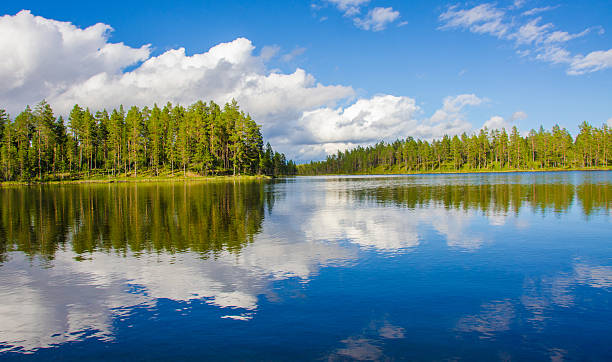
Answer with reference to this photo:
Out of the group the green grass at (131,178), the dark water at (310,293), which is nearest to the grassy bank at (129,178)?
the green grass at (131,178)

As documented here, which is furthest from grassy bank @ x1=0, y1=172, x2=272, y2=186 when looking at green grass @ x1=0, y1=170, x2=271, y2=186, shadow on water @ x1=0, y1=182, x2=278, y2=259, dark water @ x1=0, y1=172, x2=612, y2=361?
dark water @ x1=0, y1=172, x2=612, y2=361

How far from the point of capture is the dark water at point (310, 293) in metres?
8.72

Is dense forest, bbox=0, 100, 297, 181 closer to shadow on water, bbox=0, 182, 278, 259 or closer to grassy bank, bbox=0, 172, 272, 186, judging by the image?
grassy bank, bbox=0, 172, 272, 186

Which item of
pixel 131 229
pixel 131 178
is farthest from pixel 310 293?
pixel 131 178

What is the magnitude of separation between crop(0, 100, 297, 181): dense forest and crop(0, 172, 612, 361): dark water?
324 ft

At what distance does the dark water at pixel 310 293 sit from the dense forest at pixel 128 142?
98625mm

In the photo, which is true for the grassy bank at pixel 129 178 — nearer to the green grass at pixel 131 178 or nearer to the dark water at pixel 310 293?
the green grass at pixel 131 178

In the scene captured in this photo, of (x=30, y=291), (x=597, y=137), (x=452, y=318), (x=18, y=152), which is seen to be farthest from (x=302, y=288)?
(x=597, y=137)

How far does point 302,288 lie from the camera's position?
12.7 m

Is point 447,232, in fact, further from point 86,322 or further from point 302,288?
point 86,322

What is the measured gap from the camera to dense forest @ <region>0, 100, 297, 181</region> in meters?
110

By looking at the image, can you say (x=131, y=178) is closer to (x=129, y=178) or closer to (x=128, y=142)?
A: (x=129, y=178)

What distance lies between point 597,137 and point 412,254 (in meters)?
224

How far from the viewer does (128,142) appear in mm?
121625
